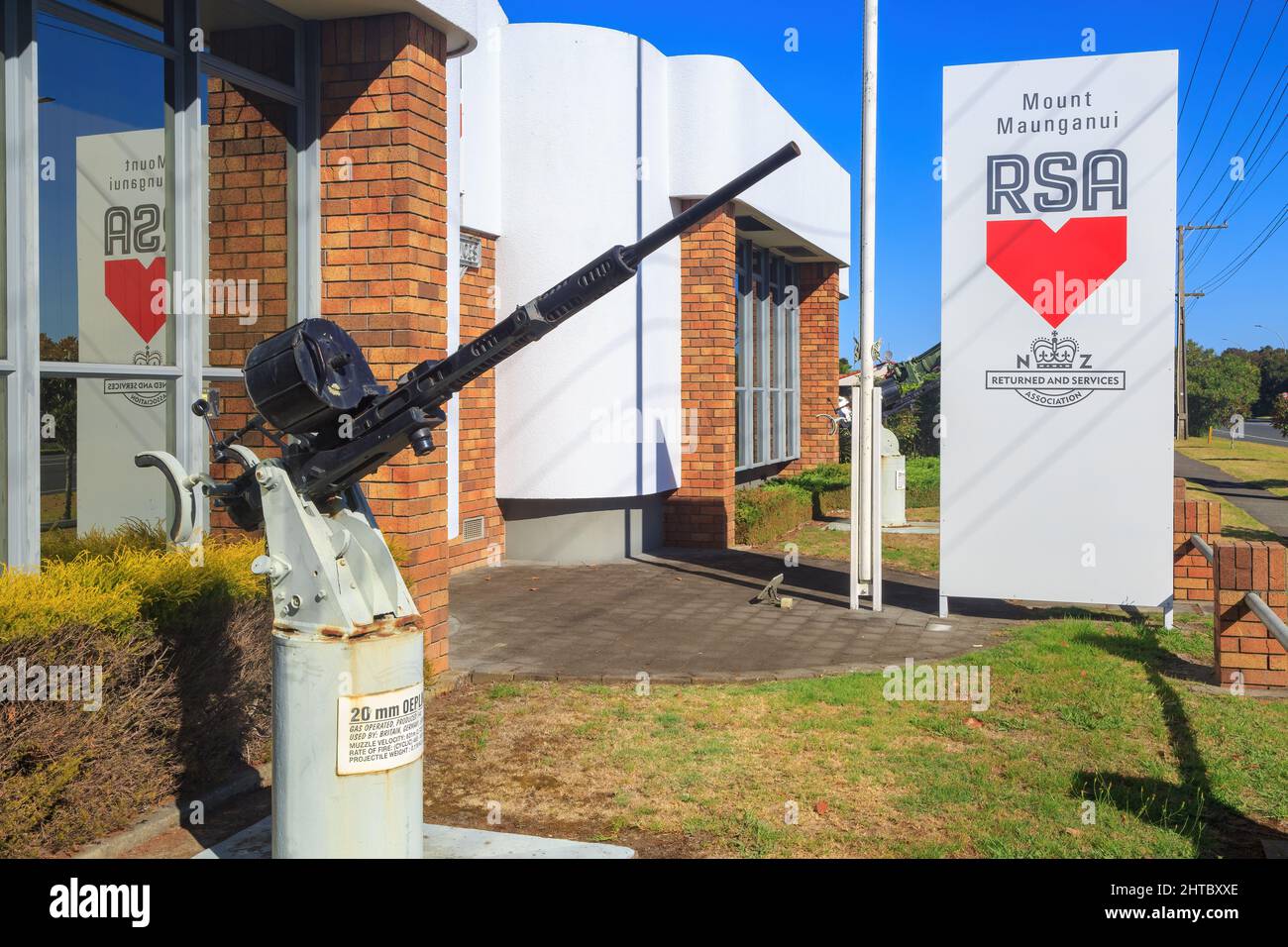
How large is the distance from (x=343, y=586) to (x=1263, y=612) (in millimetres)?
4825

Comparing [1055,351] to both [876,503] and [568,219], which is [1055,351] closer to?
[876,503]

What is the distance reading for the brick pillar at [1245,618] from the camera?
7.18 metres

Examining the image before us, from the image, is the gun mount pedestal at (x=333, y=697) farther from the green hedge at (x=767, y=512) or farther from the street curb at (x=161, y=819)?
the green hedge at (x=767, y=512)

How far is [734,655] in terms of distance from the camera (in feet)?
26.5

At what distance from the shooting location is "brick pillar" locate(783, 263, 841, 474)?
2066 centimetres

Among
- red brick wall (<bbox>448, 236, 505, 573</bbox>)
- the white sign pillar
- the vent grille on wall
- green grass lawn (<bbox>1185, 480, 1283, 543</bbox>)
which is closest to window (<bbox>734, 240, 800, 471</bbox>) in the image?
red brick wall (<bbox>448, 236, 505, 573</bbox>)

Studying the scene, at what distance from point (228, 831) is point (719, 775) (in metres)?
2.19

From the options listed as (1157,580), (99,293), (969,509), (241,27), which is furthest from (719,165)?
(99,293)

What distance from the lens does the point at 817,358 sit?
21.0 m

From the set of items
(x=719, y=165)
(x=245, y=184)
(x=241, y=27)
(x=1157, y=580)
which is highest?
(x=719, y=165)

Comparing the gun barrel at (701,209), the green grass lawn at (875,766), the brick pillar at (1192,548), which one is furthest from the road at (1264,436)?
the gun barrel at (701,209)

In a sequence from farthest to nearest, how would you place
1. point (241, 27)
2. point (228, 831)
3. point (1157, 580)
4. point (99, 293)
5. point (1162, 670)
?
point (1157, 580) → point (1162, 670) → point (241, 27) → point (99, 293) → point (228, 831)

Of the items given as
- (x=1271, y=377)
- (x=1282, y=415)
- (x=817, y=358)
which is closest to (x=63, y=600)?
(x=817, y=358)
